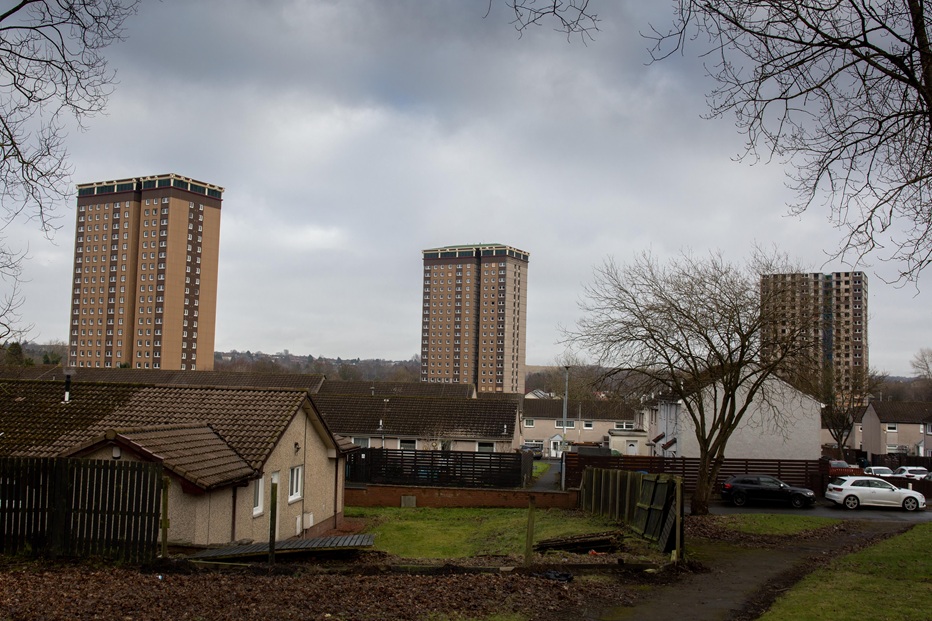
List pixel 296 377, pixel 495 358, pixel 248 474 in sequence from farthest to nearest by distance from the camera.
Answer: pixel 495 358 < pixel 296 377 < pixel 248 474

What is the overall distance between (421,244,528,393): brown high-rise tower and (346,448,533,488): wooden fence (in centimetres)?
10943

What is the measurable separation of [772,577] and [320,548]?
27.6 ft

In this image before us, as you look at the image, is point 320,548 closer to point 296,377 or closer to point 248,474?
point 248,474

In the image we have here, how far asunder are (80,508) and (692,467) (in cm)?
3015

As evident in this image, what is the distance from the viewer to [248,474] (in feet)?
54.4

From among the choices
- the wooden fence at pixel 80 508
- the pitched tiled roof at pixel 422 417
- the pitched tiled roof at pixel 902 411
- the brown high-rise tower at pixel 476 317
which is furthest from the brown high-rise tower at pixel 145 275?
the wooden fence at pixel 80 508

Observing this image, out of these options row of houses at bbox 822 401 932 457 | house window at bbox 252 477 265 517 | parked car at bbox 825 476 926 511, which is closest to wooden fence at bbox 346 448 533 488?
parked car at bbox 825 476 926 511

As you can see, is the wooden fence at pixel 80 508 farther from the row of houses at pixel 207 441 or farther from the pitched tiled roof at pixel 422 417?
the pitched tiled roof at pixel 422 417

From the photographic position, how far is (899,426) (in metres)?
72.9

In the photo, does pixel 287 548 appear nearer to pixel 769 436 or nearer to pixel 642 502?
pixel 642 502

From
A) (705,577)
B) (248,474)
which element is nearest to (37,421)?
(248,474)

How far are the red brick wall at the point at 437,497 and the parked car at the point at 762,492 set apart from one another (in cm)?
867

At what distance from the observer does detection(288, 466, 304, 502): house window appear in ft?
67.6

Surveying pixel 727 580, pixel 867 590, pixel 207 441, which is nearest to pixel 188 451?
pixel 207 441
